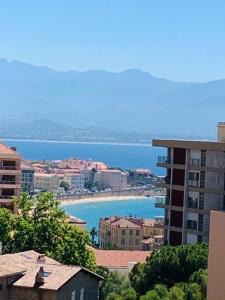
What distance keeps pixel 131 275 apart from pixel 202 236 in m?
10.6

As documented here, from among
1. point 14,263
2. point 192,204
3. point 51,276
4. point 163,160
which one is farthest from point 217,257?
point 163,160

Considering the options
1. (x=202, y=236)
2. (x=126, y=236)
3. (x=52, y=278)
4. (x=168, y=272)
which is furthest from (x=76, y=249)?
(x=126, y=236)

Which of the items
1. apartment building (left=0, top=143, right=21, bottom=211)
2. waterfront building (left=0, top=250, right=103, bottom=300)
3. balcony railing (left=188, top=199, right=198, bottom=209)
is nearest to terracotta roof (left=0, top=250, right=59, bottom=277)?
waterfront building (left=0, top=250, right=103, bottom=300)

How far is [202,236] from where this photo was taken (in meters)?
41.1

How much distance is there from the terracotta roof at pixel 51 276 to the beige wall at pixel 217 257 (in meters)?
9.58

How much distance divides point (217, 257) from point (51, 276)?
1062 cm

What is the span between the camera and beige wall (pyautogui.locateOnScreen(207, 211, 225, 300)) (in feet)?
38.9

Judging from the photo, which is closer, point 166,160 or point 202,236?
point 202,236

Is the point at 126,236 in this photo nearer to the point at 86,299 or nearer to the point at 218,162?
the point at 218,162

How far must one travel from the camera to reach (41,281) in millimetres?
21141

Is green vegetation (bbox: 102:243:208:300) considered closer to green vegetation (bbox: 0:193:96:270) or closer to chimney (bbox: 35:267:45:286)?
green vegetation (bbox: 0:193:96:270)

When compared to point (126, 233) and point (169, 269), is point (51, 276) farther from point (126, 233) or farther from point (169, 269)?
point (126, 233)

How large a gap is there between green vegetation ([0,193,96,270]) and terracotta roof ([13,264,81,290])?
10414 mm

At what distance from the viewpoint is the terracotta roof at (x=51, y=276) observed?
21.1 metres
